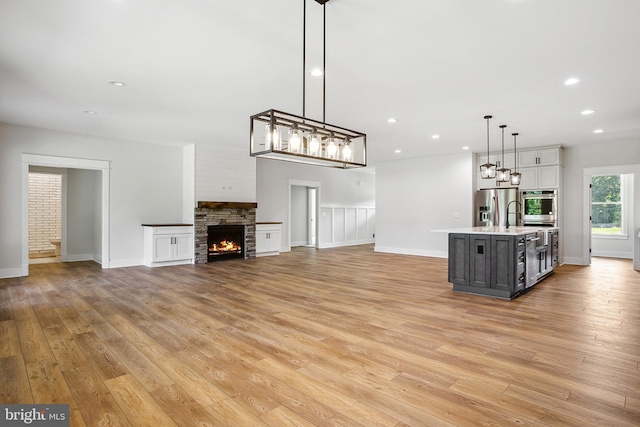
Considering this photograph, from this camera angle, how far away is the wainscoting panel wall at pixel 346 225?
11312mm

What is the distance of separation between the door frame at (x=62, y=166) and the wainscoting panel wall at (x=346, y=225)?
594 cm

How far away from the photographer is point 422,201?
30.6ft

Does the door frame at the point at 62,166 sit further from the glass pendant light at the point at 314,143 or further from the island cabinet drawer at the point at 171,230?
the glass pendant light at the point at 314,143

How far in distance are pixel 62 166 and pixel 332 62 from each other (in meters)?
5.85

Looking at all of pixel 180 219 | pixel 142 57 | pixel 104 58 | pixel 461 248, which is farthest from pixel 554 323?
pixel 180 219

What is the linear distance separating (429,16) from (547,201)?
6516 mm

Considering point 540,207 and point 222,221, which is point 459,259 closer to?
point 540,207

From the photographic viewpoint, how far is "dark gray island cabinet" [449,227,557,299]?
4.64 metres

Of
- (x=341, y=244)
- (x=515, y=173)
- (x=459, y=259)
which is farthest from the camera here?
(x=341, y=244)

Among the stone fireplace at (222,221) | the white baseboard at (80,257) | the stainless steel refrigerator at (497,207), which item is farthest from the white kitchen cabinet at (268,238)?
the stainless steel refrigerator at (497,207)

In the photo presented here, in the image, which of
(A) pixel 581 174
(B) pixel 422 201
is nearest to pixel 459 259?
(B) pixel 422 201

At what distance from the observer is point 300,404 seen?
82.4 inches

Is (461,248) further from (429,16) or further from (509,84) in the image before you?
(429,16)

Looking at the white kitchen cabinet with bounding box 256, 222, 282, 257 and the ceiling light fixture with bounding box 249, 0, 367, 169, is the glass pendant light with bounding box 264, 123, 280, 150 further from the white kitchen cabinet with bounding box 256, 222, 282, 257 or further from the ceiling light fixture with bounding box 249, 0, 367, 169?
the white kitchen cabinet with bounding box 256, 222, 282, 257
